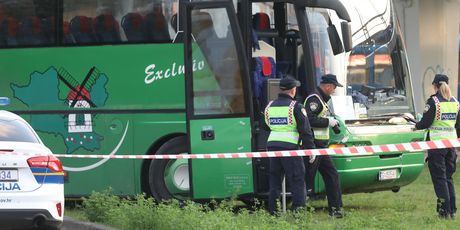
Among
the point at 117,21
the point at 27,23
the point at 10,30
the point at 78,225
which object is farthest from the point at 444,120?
the point at 10,30

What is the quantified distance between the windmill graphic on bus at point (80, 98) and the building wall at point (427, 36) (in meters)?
13.3

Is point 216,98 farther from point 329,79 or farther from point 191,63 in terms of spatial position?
point 329,79

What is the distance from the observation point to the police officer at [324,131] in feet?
37.7

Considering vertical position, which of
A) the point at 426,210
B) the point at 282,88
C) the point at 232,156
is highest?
the point at 282,88

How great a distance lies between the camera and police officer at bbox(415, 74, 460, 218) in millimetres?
11281

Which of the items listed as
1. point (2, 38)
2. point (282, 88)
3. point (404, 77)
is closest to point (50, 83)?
point (2, 38)

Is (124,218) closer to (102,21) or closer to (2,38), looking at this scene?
(102,21)

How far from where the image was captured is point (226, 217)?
30.8ft

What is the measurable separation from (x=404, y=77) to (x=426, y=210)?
1.82 m

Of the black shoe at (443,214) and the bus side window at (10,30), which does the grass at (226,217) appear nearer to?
the black shoe at (443,214)

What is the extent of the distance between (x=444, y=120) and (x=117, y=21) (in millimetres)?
4863

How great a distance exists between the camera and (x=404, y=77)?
13031 mm

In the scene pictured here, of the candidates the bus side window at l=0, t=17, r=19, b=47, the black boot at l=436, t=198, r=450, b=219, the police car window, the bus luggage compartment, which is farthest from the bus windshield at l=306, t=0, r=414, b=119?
the bus side window at l=0, t=17, r=19, b=47

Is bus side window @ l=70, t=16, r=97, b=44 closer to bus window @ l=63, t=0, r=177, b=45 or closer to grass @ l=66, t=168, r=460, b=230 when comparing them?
bus window @ l=63, t=0, r=177, b=45
